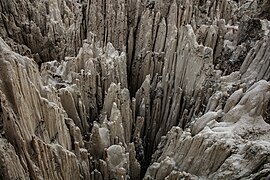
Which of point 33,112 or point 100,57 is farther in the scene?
point 100,57

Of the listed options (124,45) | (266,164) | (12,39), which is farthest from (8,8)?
(266,164)

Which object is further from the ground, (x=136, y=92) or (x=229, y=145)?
(x=229, y=145)

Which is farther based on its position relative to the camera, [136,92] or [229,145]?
[136,92]

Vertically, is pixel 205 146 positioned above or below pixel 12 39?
below

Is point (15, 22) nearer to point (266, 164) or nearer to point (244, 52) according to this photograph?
point (244, 52)

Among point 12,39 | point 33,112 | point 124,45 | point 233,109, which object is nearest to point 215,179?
point 233,109

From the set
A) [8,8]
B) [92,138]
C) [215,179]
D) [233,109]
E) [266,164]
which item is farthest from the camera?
[8,8]

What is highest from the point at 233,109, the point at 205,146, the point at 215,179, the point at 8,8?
the point at 8,8

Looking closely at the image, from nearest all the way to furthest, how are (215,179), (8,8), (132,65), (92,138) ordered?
1. (215,179)
2. (92,138)
3. (132,65)
4. (8,8)
